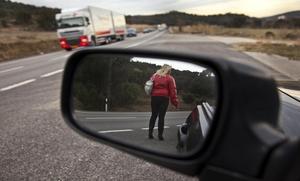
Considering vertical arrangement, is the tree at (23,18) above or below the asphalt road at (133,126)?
below

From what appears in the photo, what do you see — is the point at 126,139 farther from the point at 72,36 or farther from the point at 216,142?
the point at 72,36

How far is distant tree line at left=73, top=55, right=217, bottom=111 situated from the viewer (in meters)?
1.69

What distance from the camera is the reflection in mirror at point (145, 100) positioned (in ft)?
5.01

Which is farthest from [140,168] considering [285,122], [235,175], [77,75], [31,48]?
[31,48]

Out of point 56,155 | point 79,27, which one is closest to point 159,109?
point 56,155

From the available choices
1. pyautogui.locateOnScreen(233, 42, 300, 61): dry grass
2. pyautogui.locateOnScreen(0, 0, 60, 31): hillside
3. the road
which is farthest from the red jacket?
pyautogui.locateOnScreen(0, 0, 60, 31): hillside

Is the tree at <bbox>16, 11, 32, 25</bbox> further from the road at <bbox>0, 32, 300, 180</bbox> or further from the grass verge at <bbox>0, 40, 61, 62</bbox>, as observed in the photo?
A: the road at <bbox>0, 32, 300, 180</bbox>

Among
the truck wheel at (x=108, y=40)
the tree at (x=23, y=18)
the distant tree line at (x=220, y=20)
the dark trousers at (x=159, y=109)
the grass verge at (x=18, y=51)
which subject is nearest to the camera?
the dark trousers at (x=159, y=109)

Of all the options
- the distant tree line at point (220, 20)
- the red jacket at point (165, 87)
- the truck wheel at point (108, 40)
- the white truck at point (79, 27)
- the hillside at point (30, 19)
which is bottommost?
the distant tree line at point (220, 20)

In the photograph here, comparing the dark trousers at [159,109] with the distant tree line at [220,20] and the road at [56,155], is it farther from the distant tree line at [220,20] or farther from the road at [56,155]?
the distant tree line at [220,20]

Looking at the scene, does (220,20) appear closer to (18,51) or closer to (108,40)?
(108,40)

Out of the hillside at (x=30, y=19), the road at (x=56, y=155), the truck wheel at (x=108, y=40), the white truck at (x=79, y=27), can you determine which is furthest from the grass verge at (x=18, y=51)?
the hillside at (x=30, y=19)

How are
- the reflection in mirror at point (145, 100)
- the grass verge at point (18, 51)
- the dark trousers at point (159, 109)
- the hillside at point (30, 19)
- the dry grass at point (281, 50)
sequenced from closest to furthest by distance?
the reflection in mirror at point (145, 100) < the dark trousers at point (159, 109) < the dry grass at point (281, 50) < the grass verge at point (18, 51) < the hillside at point (30, 19)

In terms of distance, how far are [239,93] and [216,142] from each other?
0.16 meters
